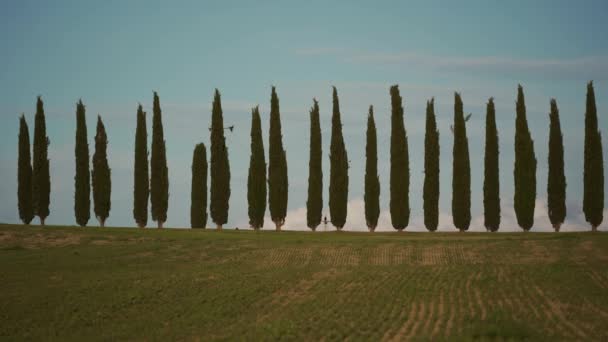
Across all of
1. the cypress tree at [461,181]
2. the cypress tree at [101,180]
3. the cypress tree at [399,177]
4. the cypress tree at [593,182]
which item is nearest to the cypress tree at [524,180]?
the cypress tree at [461,181]

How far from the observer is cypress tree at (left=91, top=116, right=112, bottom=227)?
5984 centimetres

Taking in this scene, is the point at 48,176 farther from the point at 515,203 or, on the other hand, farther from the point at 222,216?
the point at 515,203

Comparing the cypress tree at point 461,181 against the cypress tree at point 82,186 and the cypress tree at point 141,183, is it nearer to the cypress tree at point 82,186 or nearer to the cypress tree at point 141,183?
the cypress tree at point 141,183

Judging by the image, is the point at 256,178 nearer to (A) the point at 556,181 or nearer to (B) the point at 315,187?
(B) the point at 315,187

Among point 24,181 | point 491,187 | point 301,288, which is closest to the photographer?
point 301,288

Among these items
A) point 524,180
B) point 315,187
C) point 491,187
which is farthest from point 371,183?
point 524,180

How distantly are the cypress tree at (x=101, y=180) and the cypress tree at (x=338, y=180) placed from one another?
1673cm

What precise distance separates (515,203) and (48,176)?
34.7 meters

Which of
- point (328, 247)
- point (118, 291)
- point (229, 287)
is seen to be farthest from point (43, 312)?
point (328, 247)

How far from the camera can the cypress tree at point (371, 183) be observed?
5850 centimetres

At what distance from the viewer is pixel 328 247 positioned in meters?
43.8

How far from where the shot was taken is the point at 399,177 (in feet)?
191

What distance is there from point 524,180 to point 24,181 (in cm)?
3720

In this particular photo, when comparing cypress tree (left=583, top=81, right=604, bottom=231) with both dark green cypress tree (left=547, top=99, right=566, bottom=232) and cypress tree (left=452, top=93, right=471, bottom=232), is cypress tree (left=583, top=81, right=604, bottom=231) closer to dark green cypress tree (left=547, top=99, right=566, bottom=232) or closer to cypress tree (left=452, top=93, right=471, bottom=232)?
dark green cypress tree (left=547, top=99, right=566, bottom=232)
